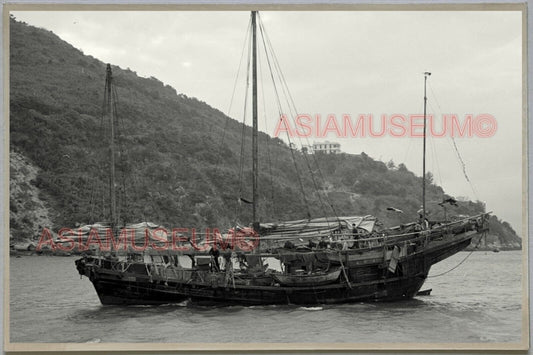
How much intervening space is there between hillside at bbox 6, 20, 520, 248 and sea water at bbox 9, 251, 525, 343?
1.01 metres

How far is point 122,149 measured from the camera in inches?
464

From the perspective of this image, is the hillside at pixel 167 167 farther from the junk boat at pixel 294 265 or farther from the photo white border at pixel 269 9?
the photo white border at pixel 269 9

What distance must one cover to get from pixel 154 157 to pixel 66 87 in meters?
2.09

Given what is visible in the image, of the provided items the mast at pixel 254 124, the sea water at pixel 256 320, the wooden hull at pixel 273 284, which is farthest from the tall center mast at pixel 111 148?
the mast at pixel 254 124

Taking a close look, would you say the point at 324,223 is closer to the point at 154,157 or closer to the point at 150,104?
the point at 154,157

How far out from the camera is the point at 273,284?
1145 centimetres

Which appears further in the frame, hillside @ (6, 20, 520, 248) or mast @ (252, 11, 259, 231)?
hillside @ (6, 20, 520, 248)

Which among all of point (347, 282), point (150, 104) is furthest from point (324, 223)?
point (150, 104)

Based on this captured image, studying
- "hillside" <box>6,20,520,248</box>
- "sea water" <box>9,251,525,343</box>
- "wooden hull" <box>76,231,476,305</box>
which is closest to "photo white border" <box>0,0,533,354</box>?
"sea water" <box>9,251,525,343</box>

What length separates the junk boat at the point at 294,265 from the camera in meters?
11.2

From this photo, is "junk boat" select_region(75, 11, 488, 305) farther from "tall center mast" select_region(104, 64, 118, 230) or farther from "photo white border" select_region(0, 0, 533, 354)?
"photo white border" select_region(0, 0, 533, 354)

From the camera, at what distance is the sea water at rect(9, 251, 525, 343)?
26.7 ft

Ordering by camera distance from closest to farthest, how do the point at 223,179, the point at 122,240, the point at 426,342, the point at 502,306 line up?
1. the point at 426,342
2. the point at 502,306
3. the point at 122,240
4. the point at 223,179

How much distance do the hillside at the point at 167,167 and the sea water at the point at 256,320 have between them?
1011mm
